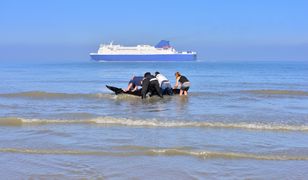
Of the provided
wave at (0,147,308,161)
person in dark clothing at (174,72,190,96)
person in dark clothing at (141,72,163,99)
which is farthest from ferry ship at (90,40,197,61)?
wave at (0,147,308,161)

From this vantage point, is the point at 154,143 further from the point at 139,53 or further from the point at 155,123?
the point at 139,53

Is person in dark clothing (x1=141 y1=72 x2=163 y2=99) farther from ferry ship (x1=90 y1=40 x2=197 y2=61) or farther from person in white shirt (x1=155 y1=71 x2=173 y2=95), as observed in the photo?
ferry ship (x1=90 y1=40 x2=197 y2=61)

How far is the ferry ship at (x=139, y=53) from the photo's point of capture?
116688 millimetres

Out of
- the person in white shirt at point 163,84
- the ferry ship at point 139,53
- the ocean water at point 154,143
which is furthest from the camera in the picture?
the ferry ship at point 139,53

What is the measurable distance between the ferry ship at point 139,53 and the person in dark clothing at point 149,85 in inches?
3827

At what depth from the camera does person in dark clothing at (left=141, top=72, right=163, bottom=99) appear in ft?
61.7

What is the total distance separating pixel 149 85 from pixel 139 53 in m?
97.9

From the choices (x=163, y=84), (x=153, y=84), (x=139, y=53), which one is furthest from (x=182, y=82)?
(x=139, y=53)

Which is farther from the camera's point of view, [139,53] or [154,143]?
[139,53]

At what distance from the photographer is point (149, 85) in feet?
62.1

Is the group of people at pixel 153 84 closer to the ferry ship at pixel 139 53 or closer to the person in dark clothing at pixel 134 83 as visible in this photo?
the person in dark clothing at pixel 134 83

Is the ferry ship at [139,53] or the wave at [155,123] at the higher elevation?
the ferry ship at [139,53]

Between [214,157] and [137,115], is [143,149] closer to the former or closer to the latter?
[214,157]

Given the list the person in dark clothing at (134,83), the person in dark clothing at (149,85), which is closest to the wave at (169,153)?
the person in dark clothing at (149,85)
